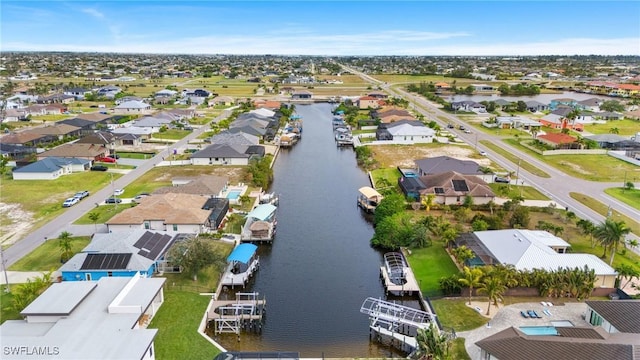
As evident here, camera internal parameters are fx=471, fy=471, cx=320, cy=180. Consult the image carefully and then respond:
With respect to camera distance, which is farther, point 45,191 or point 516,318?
point 45,191

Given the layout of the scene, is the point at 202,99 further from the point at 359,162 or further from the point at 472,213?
the point at 472,213

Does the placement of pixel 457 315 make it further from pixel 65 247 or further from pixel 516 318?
pixel 65 247

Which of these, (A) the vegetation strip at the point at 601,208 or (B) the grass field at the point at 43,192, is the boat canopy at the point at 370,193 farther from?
(B) the grass field at the point at 43,192

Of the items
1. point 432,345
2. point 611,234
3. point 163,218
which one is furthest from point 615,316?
point 163,218

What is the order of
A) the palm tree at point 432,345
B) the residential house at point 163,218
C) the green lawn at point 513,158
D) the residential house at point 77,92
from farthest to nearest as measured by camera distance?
the residential house at point 77,92 < the green lawn at point 513,158 < the residential house at point 163,218 < the palm tree at point 432,345

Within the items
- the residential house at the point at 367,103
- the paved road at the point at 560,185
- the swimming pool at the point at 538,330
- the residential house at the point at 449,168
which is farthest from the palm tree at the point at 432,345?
the residential house at the point at 367,103

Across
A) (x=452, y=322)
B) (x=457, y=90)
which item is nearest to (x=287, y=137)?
(x=452, y=322)
